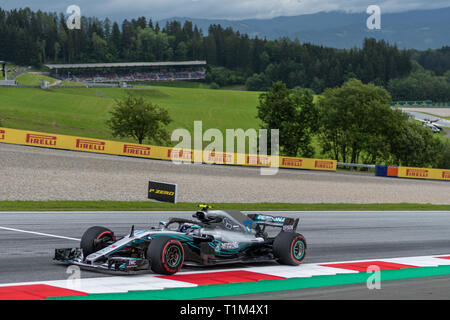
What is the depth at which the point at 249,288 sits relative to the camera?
10070mm

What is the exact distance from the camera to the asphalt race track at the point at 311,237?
420 inches

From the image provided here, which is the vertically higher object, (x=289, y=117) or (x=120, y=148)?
(x=289, y=117)

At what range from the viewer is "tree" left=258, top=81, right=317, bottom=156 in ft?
242

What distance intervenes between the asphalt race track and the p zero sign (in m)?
4.31

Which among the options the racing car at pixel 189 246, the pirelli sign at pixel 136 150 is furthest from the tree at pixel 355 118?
the racing car at pixel 189 246

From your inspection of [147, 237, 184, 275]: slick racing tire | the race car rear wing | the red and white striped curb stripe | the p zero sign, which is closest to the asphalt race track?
the red and white striped curb stripe

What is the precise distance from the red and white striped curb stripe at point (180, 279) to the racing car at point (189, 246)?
19 cm

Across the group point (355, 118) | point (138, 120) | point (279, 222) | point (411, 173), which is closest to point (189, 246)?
point (279, 222)

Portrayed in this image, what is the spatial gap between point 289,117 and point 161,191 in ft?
158

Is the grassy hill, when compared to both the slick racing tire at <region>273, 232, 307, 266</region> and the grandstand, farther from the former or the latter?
the slick racing tire at <region>273, 232, 307, 266</region>

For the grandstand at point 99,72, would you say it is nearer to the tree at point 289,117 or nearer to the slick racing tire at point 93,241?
the tree at point 289,117

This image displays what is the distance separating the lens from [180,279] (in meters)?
10.5

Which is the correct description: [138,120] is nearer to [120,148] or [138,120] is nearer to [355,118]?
[120,148]
